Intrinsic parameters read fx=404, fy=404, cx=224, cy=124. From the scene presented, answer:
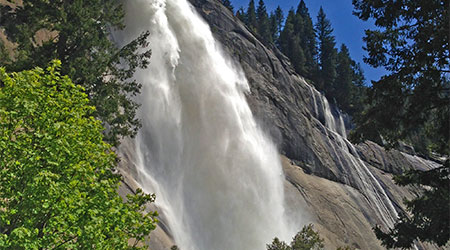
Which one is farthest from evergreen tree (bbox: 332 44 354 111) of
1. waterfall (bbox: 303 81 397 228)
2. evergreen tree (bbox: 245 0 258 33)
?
evergreen tree (bbox: 245 0 258 33)

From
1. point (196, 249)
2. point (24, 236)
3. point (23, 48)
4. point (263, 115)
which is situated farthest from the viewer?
point (263, 115)

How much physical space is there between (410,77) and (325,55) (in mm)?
55330

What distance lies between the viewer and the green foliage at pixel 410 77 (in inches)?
396

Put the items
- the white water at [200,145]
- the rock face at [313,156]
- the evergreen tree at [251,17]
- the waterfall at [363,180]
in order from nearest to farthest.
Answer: the white water at [200,145]
the rock face at [313,156]
the waterfall at [363,180]
the evergreen tree at [251,17]

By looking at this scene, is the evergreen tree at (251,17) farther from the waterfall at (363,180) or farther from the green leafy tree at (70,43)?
the green leafy tree at (70,43)

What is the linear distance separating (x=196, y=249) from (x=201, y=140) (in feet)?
29.5

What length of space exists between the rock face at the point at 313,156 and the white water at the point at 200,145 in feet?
6.24

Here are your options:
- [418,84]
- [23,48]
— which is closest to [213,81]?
[23,48]

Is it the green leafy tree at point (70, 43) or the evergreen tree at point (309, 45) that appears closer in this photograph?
the green leafy tree at point (70, 43)

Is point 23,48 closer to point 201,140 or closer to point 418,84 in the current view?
point 418,84

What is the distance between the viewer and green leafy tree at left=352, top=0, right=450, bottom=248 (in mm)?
9906

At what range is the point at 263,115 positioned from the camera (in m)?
36.5

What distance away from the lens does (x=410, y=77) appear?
1063 cm

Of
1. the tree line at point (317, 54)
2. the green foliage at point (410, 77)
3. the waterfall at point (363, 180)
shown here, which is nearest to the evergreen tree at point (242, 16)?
the tree line at point (317, 54)
